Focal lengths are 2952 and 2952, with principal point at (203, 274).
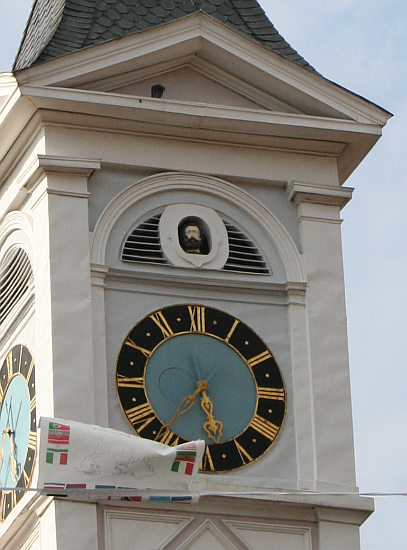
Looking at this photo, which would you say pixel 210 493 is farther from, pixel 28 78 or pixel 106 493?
pixel 28 78

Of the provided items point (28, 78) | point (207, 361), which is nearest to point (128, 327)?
point (207, 361)

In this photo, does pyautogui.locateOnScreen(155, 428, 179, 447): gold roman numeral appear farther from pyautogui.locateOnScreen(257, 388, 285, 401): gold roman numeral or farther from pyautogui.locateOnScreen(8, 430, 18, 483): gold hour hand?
pyautogui.locateOnScreen(8, 430, 18, 483): gold hour hand

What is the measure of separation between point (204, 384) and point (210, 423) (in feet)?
1.08

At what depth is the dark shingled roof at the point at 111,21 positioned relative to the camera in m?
24.7

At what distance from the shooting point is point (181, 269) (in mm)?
23875

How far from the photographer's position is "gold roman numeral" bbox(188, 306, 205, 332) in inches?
930

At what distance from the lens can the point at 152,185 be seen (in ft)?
79.2

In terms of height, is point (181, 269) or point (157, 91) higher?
point (157, 91)

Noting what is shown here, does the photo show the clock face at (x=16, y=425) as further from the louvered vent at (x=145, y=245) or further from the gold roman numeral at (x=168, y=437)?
the louvered vent at (x=145, y=245)

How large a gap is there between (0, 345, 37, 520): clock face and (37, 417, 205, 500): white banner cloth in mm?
737

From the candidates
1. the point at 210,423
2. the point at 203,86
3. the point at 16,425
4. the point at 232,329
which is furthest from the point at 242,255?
the point at 16,425

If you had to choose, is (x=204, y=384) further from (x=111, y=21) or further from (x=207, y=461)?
(x=111, y=21)

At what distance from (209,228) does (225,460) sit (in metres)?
2.11

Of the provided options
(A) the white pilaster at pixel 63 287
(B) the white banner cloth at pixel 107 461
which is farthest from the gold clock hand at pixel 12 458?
(B) the white banner cloth at pixel 107 461
